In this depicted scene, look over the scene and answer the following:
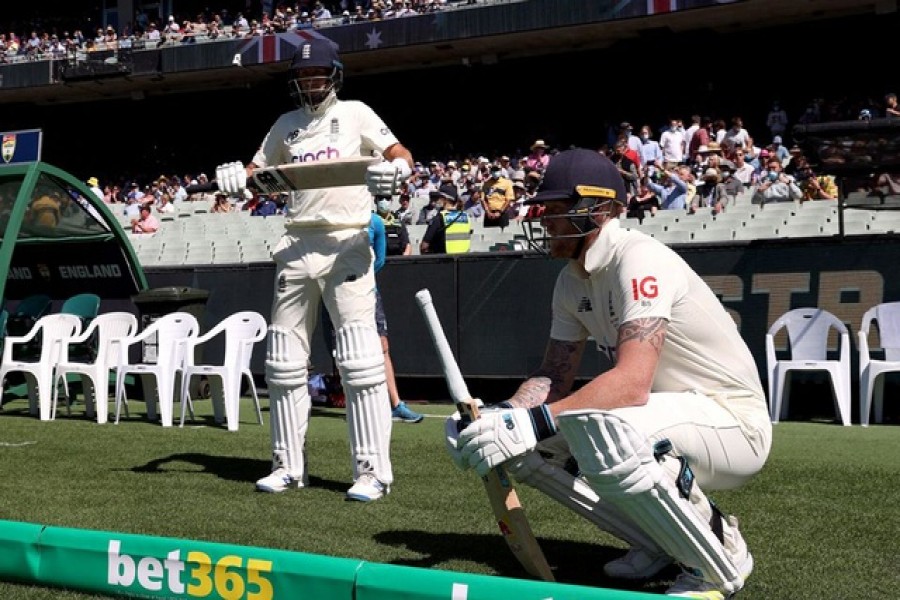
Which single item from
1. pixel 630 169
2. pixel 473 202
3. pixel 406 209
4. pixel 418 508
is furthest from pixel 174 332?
pixel 406 209

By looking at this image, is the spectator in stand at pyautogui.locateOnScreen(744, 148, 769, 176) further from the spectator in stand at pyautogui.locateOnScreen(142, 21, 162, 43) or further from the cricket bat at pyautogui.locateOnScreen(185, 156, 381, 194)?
the spectator in stand at pyautogui.locateOnScreen(142, 21, 162, 43)

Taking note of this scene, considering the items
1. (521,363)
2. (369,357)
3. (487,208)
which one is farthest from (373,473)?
(487,208)

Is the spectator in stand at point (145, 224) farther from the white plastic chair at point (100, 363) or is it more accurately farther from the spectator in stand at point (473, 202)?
the white plastic chair at point (100, 363)

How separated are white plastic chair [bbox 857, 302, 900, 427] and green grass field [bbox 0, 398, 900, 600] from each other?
107 centimetres

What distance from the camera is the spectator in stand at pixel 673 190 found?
16.5 m

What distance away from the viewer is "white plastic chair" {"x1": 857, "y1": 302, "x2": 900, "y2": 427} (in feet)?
31.9

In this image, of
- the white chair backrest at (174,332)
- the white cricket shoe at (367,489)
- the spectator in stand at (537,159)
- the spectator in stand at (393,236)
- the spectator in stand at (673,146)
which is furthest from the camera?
the spectator in stand at (537,159)

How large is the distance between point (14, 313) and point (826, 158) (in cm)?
941

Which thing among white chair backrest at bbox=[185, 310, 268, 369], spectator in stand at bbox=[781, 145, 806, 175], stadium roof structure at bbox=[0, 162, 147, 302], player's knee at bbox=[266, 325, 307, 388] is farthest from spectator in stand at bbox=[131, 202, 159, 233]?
player's knee at bbox=[266, 325, 307, 388]

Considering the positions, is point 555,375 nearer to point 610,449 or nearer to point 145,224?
point 610,449

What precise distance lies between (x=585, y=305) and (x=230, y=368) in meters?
6.14

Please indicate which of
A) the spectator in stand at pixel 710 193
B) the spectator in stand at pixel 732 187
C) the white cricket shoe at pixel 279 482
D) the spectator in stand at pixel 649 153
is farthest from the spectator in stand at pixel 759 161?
the white cricket shoe at pixel 279 482

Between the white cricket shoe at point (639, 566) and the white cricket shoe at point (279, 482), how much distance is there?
2.47 meters

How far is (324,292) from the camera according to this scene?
6395 mm
